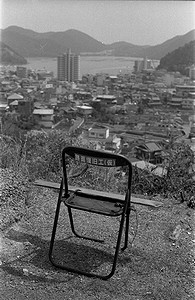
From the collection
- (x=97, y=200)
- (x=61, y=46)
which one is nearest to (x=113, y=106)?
(x=61, y=46)

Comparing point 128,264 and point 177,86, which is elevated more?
point 177,86

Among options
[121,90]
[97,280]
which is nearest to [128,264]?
[97,280]

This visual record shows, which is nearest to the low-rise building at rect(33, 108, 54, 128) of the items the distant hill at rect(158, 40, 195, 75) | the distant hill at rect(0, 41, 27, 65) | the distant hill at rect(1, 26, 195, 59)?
the distant hill at rect(0, 41, 27, 65)

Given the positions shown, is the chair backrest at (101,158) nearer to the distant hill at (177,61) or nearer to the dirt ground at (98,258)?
the dirt ground at (98,258)

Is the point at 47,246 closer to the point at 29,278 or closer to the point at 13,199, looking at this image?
the point at 29,278

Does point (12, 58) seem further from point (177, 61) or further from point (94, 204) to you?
point (94, 204)

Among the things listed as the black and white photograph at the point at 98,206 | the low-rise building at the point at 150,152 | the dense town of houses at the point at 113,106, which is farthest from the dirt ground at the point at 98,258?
the dense town of houses at the point at 113,106
